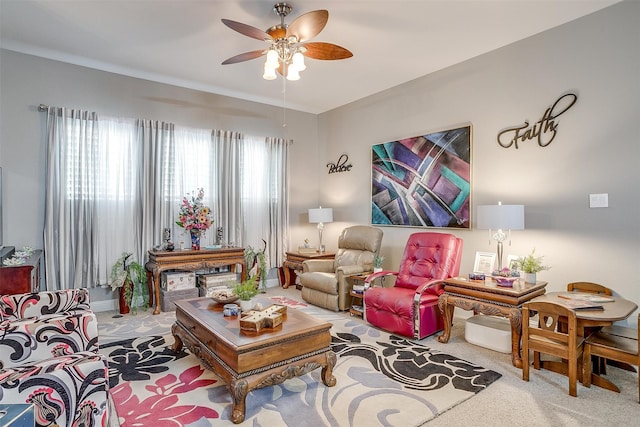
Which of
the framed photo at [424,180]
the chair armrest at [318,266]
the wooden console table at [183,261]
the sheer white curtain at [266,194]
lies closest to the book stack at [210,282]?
the wooden console table at [183,261]

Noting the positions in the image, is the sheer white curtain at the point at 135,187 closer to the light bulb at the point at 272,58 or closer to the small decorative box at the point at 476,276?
the light bulb at the point at 272,58

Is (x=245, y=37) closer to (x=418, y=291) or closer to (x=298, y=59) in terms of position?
(x=298, y=59)

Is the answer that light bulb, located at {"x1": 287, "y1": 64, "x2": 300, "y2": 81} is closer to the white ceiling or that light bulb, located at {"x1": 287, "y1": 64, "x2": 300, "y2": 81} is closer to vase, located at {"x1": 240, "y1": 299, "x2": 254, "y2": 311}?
the white ceiling

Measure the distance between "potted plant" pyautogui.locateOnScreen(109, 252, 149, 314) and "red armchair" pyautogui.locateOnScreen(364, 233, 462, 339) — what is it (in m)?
2.92

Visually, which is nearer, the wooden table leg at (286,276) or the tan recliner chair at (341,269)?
→ the tan recliner chair at (341,269)

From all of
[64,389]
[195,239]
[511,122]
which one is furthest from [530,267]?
[195,239]

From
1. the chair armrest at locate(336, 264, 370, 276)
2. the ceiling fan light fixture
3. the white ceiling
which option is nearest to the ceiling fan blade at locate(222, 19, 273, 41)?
the ceiling fan light fixture

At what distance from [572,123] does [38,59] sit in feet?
19.0

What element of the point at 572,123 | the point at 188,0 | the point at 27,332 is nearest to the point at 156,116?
the point at 188,0

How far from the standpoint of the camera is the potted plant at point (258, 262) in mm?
5361

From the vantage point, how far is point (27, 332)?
1.94m

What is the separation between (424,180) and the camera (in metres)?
4.57

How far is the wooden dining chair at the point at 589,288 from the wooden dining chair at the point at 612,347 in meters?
0.39

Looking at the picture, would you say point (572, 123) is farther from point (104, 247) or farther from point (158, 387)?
point (104, 247)
